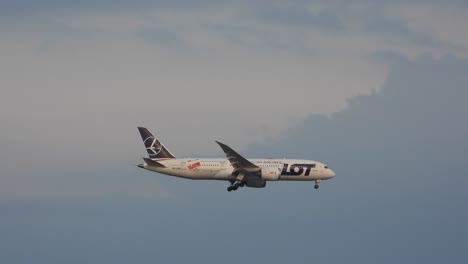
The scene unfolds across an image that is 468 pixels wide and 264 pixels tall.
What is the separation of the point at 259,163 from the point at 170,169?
10767 millimetres

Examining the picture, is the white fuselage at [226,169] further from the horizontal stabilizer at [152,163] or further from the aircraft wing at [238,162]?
the aircraft wing at [238,162]

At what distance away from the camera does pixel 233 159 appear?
118 metres

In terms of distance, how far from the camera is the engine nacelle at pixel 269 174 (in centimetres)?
12000

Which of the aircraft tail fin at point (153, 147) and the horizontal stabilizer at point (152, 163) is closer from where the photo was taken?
the horizontal stabilizer at point (152, 163)

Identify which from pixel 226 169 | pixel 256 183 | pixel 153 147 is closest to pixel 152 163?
pixel 153 147

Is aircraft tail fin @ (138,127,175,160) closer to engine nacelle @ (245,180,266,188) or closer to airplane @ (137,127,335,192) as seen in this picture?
airplane @ (137,127,335,192)

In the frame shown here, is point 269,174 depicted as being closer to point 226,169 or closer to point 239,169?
point 239,169

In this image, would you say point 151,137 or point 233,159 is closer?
point 233,159

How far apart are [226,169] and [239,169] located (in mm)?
2103

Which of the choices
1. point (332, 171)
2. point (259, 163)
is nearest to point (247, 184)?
point (259, 163)

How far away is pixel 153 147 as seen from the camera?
125250 mm

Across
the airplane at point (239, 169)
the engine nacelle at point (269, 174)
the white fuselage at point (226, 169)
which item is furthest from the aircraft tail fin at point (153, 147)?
the engine nacelle at point (269, 174)

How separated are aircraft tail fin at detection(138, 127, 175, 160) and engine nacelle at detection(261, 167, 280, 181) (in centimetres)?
1179

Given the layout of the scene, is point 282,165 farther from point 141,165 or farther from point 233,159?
point 141,165
